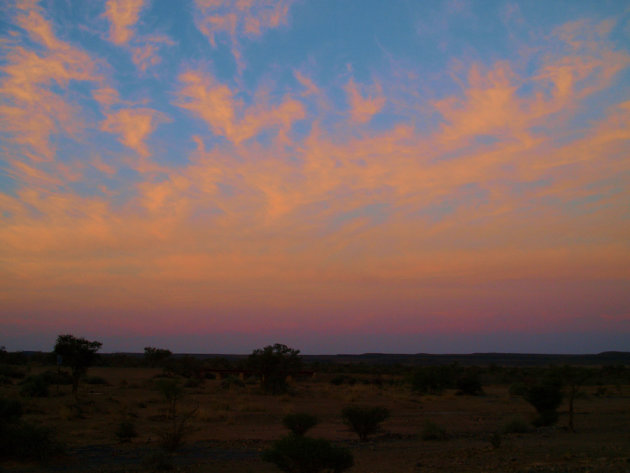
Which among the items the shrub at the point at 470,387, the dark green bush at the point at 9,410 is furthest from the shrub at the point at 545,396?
the dark green bush at the point at 9,410

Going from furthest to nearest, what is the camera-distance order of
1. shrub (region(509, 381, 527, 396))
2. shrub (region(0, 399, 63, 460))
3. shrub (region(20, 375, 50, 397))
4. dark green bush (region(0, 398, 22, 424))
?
1. shrub (region(20, 375, 50, 397))
2. shrub (region(509, 381, 527, 396))
3. dark green bush (region(0, 398, 22, 424))
4. shrub (region(0, 399, 63, 460))

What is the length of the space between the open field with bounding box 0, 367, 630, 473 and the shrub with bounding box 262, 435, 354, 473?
4.28 metres

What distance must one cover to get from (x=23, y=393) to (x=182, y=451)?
21.1m

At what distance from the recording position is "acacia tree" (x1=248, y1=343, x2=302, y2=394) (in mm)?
48000

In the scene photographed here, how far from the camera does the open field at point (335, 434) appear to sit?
16125 mm

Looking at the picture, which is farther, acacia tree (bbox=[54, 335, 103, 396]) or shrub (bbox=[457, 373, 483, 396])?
shrub (bbox=[457, 373, 483, 396])

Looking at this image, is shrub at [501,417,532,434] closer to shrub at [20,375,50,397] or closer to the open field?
the open field

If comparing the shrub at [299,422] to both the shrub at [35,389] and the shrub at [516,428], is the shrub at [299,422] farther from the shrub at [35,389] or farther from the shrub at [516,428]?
the shrub at [35,389]

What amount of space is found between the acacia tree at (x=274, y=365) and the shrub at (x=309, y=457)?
118 ft

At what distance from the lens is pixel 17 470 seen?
1571 centimetres

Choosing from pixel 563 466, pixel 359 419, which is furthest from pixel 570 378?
pixel 563 466

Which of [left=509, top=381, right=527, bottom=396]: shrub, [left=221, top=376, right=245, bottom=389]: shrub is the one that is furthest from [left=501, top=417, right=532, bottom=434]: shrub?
[left=221, top=376, right=245, bottom=389]: shrub

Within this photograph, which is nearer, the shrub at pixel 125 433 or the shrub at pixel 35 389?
the shrub at pixel 125 433

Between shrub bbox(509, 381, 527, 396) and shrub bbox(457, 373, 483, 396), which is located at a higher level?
shrub bbox(509, 381, 527, 396)
